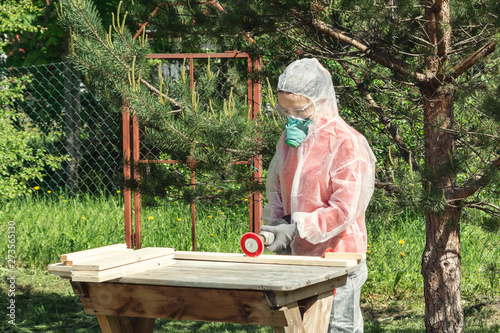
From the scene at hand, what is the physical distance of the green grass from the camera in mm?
4555

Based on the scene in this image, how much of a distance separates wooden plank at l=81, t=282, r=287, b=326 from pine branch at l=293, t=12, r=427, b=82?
1878 mm

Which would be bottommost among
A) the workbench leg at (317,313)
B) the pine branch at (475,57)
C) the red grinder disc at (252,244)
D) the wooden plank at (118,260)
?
the workbench leg at (317,313)

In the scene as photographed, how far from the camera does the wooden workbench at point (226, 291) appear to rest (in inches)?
77.5

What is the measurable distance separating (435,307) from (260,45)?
193cm

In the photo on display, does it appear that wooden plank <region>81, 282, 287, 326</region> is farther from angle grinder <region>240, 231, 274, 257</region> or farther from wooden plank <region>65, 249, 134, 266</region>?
angle grinder <region>240, 231, 274, 257</region>

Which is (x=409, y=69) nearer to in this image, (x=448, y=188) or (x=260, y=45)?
(x=448, y=188)

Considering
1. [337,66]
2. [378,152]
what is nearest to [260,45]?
[337,66]

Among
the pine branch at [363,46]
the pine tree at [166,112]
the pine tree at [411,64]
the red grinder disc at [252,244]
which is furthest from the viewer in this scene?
the pine branch at [363,46]

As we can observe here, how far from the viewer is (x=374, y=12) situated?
10.3 ft

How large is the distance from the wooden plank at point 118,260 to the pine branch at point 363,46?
164cm

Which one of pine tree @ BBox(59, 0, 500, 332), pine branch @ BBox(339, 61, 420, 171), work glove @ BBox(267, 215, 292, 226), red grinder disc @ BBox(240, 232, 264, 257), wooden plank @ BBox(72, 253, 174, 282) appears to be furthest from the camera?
pine branch @ BBox(339, 61, 420, 171)

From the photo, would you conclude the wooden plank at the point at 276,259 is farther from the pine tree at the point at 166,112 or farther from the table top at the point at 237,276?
the pine tree at the point at 166,112

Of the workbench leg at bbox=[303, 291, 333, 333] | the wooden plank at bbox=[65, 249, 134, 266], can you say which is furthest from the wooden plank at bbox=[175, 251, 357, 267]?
the wooden plank at bbox=[65, 249, 134, 266]

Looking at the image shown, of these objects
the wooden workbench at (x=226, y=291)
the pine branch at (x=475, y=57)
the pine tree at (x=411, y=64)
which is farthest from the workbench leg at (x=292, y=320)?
the pine branch at (x=475, y=57)
